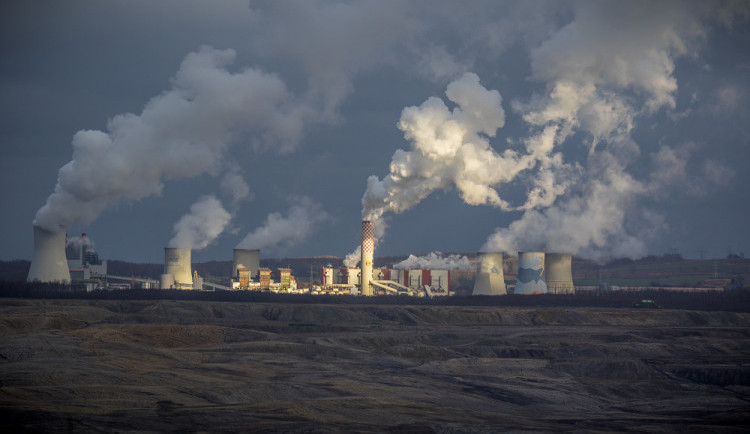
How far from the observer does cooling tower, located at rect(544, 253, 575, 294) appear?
151 meters

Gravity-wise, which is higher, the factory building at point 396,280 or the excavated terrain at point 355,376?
the factory building at point 396,280

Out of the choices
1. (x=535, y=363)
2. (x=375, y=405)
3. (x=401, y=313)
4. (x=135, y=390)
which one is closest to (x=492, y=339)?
(x=535, y=363)

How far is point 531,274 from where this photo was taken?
148750mm

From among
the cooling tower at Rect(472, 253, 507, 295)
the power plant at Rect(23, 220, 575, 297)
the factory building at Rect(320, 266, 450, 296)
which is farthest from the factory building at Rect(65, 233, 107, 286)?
the cooling tower at Rect(472, 253, 507, 295)

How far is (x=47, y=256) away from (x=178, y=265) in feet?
95.8

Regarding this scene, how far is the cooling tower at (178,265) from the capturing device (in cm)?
15225

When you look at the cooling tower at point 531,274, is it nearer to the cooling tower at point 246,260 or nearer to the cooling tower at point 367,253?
the cooling tower at point 367,253

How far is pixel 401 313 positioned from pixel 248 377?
62.0m

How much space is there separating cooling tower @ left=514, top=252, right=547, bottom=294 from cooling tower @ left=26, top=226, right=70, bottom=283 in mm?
72175

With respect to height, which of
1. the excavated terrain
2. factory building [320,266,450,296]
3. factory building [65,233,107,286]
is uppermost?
factory building [65,233,107,286]

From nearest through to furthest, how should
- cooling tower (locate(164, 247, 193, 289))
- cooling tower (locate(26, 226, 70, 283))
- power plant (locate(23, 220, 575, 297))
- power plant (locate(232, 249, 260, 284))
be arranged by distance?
cooling tower (locate(26, 226, 70, 283)) < power plant (locate(23, 220, 575, 297)) < cooling tower (locate(164, 247, 193, 289)) < power plant (locate(232, 249, 260, 284))

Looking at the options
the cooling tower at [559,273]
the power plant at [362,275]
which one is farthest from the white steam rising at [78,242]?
the cooling tower at [559,273]

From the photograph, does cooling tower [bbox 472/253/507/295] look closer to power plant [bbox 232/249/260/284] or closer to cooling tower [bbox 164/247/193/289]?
power plant [bbox 232/249/260/284]

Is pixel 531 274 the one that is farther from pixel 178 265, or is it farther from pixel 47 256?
pixel 47 256
